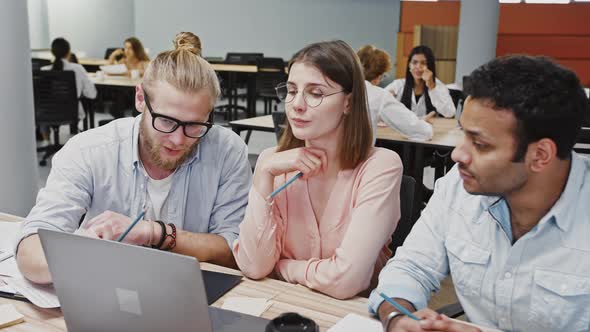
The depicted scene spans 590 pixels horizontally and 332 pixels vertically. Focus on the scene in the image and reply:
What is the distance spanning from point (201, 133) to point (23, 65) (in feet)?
6.49

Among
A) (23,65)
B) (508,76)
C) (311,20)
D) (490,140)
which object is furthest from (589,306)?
(311,20)

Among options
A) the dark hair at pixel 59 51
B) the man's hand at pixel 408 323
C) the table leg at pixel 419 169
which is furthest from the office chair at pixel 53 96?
the man's hand at pixel 408 323

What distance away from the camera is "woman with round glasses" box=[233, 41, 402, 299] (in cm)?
161

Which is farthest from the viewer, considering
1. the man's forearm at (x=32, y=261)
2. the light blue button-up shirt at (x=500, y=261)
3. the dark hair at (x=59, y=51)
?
the dark hair at (x=59, y=51)

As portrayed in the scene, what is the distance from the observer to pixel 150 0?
11992 millimetres

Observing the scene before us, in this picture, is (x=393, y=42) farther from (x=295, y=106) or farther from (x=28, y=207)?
(x=295, y=106)

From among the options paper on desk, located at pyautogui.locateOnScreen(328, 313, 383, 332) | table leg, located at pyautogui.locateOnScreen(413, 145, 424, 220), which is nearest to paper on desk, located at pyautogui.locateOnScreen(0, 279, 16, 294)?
paper on desk, located at pyautogui.locateOnScreen(328, 313, 383, 332)

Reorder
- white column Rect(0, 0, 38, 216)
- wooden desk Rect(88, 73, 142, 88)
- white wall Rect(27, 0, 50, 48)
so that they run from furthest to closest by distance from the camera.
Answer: white wall Rect(27, 0, 50, 48), wooden desk Rect(88, 73, 142, 88), white column Rect(0, 0, 38, 216)

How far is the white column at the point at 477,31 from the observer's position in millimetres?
6887

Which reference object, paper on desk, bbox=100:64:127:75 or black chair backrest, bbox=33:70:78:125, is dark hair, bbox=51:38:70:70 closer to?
black chair backrest, bbox=33:70:78:125

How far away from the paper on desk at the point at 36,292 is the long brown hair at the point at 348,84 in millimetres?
827

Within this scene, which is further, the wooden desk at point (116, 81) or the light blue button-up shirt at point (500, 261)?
the wooden desk at point (116, 81)

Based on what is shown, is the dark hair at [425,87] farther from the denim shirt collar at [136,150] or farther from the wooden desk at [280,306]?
the wooden desk at [280,306]

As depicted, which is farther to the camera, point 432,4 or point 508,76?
point 432,4
